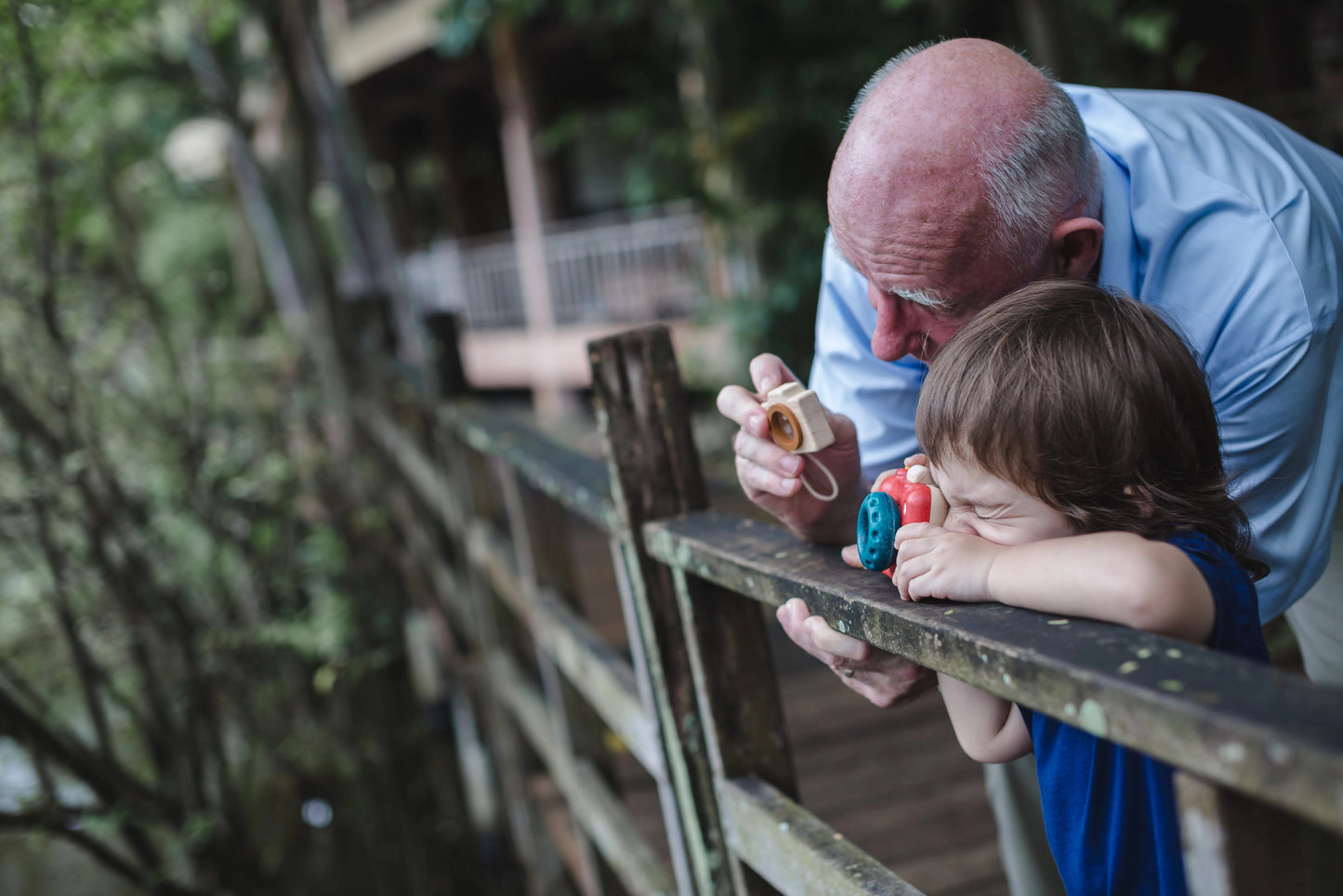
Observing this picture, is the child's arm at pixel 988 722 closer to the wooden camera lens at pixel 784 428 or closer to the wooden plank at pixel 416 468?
the wooden camera lens at pixel 784 428

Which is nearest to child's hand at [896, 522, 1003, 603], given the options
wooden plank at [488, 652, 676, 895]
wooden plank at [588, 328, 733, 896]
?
wooden plank at [588, 328, 733, 896]

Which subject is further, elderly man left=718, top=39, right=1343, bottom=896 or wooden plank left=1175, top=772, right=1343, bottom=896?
elderly man left=718, top=39, right=1343, bottom=896

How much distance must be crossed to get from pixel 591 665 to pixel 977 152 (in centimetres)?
139

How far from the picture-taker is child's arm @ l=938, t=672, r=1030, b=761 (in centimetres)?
116

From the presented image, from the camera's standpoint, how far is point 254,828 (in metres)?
4.89

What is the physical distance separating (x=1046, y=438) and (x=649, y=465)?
2.46 feet

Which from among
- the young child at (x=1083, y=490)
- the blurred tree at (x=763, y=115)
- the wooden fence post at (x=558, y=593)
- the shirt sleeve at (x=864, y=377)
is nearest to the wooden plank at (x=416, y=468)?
the wooden fence post at (x=558, y=593)

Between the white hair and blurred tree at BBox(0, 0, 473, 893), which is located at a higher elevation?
Answer: the white hair

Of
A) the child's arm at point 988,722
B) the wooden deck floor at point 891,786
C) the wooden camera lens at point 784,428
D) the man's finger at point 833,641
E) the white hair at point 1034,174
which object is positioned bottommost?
the wooden deck floor at point 891,786

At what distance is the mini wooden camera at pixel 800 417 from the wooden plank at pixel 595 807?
118 centimetres

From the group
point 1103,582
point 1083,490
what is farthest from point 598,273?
point 1103,582

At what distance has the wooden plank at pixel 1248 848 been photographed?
676mm

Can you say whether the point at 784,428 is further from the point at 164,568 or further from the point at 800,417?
the point at 164,568

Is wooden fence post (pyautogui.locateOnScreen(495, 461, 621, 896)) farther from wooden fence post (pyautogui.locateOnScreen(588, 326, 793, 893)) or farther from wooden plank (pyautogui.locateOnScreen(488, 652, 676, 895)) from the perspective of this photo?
wooden fence post (pyautogui.locateOnScreen(588, 326, 793, 893))
